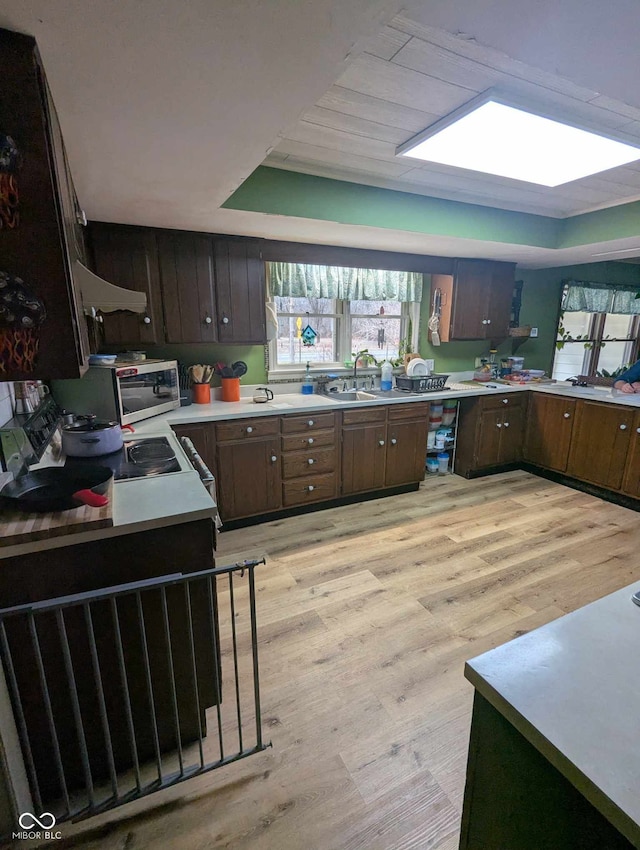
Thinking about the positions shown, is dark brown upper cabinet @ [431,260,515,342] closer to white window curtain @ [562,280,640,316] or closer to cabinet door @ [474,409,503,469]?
cabinet door @ [474,409,503,469]

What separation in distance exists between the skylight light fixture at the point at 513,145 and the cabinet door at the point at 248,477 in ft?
6.72

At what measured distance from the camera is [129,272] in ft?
8.61

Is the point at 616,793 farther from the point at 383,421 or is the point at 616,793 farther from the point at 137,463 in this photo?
the point at 383,421

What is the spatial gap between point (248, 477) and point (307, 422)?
612 mm

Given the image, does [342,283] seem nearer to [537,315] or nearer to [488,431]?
[488,431]

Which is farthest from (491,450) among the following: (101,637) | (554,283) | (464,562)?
(101,637)

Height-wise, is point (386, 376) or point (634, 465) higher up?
point (386, 376)

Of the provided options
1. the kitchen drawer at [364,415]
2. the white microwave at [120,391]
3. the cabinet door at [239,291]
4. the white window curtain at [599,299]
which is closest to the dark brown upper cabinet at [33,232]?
the white microwave at [120,391]

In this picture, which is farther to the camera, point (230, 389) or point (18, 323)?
point (230, 389)

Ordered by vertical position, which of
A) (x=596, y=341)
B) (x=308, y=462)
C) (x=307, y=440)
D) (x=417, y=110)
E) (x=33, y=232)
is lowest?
(x=308, y=462)

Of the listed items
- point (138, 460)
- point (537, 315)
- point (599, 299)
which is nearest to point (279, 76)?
point (138, 460)

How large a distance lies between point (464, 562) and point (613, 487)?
1870 mm

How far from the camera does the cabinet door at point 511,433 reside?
13.3 ft

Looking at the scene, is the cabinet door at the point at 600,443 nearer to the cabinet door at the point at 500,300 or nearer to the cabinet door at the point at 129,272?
the cabinet door at the point at 500,300
